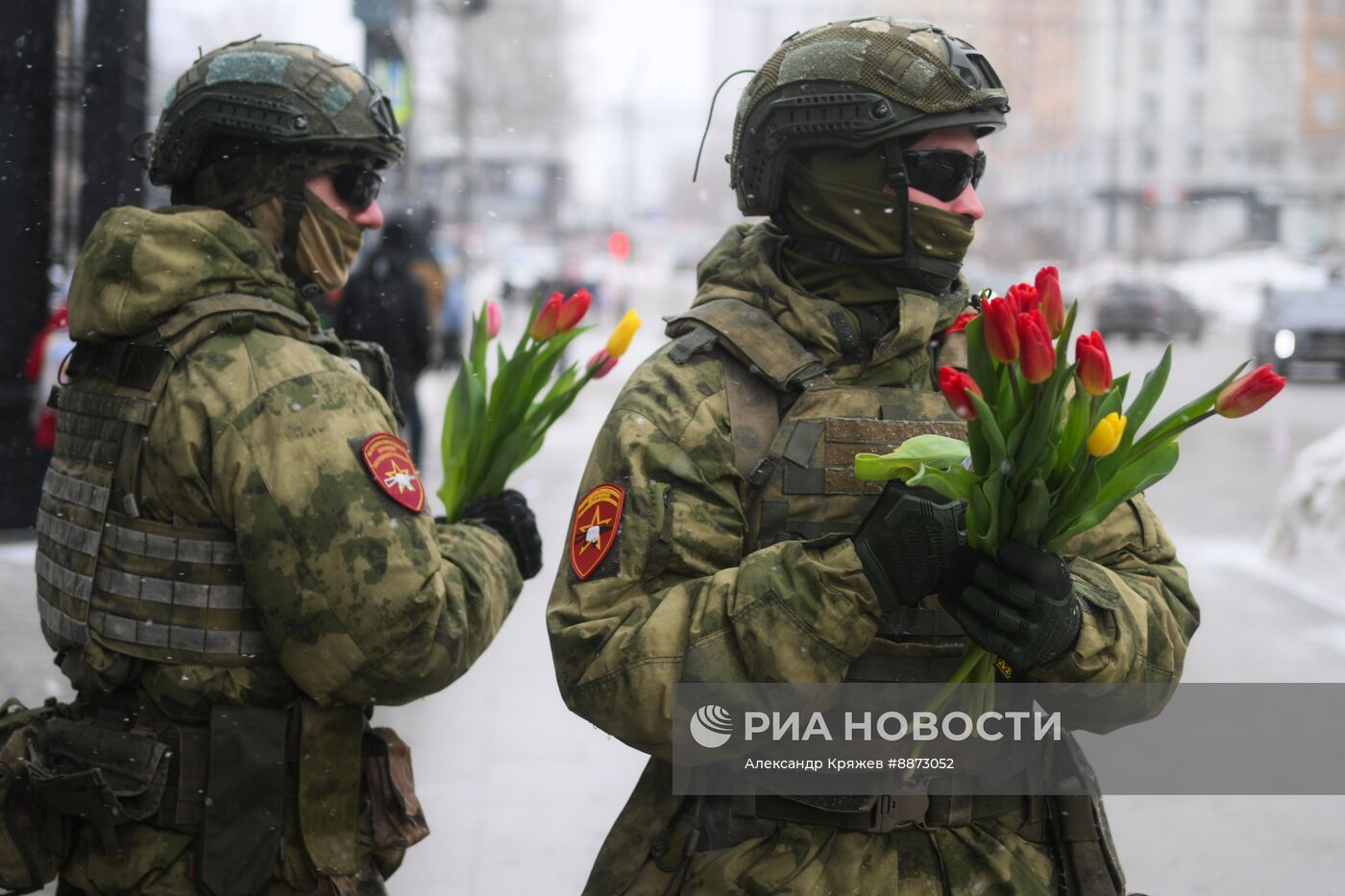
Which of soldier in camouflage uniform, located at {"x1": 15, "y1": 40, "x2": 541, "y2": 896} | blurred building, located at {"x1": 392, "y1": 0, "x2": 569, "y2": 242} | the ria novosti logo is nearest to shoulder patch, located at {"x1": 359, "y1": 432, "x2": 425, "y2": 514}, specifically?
soldier in camouflage uniform, located at {"x1": 15, "y1": 40, "x2": 541, "y2": 896}

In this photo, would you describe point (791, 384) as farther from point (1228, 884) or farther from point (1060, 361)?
point (1228, 884)

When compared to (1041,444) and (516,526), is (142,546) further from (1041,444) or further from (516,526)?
(1041,444)

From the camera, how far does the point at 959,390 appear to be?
1825 millimetres

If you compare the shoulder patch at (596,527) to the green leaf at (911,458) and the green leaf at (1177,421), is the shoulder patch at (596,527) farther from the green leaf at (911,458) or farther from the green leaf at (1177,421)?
the green leaf at (1177,421)

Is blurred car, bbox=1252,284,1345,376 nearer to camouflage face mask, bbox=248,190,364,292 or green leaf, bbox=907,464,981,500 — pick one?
camouflage face mask, bbox=248,190,364,292

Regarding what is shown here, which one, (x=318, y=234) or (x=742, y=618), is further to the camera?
(x=318, y=234)

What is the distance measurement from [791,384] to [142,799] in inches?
52.6

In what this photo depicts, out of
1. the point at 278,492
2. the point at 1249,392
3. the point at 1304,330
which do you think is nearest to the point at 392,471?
the point at 278,492

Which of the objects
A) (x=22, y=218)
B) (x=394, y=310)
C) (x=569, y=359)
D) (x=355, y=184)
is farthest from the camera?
(x=569, y=359)

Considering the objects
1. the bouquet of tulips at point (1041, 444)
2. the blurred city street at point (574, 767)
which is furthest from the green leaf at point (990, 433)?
the blurred city street at point (574, 767)

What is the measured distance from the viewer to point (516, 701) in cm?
639

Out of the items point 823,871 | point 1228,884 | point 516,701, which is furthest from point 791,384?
point 516,701

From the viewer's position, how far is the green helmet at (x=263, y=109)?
277 cm

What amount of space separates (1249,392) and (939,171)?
688 mm
